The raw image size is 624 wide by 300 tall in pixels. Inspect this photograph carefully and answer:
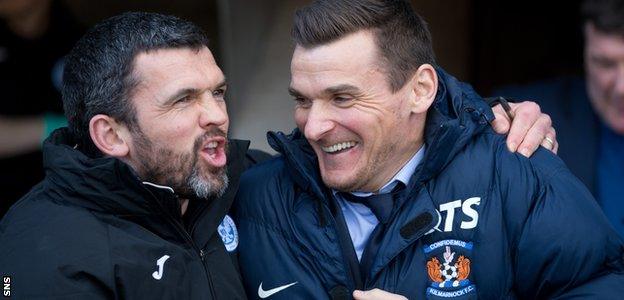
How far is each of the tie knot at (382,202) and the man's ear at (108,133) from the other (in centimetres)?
70

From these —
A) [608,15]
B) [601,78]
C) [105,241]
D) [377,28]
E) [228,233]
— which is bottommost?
[228,233]

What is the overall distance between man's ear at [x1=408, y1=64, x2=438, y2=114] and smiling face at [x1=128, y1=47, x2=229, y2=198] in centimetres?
58

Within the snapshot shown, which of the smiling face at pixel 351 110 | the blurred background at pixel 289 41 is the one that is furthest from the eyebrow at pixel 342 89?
the blurred background at pixel 289 41

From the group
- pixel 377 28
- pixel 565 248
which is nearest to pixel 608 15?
pixel 377 28

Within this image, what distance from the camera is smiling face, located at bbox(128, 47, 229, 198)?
108 inches

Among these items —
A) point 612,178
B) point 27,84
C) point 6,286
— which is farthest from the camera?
point 27,84

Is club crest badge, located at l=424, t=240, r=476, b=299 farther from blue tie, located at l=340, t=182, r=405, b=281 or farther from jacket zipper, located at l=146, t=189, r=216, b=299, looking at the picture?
jacket zipper, located at l=146, t=189, r=216, b=299

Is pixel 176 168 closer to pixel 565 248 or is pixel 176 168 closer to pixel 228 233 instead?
pixel 228 233

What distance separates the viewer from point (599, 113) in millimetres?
3430

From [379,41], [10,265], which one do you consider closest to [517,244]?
[379,41]

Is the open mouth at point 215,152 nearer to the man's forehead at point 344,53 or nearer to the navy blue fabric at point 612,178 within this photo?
the man's forehead at point 344,53

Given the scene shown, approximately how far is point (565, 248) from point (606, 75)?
1014 mm

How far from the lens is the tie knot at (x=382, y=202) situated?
2.71 metres

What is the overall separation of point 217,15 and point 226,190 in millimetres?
1846
